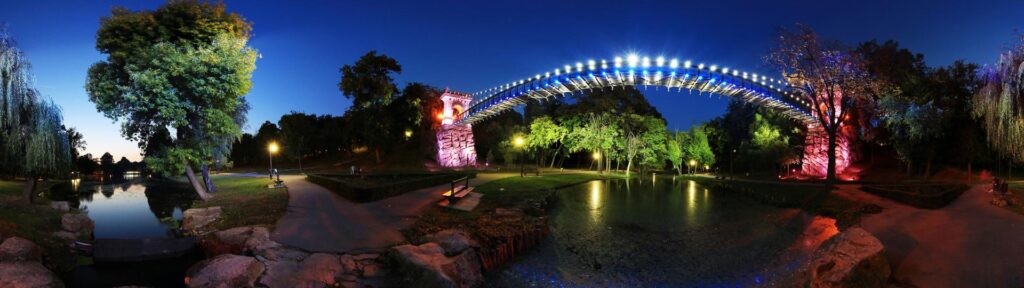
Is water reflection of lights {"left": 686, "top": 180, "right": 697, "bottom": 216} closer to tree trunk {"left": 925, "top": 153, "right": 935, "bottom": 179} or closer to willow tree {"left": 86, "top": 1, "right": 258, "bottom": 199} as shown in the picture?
tree trunk {"left": 925, "top": 153, "right": 935, "bottom": 179}

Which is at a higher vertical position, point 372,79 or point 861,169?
point 372,79

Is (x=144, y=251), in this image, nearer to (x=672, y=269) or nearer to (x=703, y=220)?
(x=672, y=269)

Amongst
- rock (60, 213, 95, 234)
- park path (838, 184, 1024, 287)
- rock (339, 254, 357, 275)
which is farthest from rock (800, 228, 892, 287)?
rock (60, 213, 95, 234)

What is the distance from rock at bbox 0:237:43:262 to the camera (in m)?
10.6

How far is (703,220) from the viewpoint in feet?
67.3

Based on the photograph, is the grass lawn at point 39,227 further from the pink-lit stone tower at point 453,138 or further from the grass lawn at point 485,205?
the pink-lit stone tower at point 453,138

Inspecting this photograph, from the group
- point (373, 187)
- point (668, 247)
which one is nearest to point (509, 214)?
point (668, 247)

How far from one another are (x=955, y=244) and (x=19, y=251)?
23050mm

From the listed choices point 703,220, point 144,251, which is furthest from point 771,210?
point 144,251

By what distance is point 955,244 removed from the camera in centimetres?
1184

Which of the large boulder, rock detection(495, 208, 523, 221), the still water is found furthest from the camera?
the still water

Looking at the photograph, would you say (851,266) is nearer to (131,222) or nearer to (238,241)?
(238,241)

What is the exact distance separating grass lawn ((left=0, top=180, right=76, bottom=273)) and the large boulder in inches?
127

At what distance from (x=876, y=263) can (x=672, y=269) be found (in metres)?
4.48
